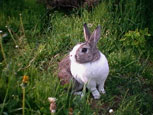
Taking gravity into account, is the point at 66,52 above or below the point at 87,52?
below

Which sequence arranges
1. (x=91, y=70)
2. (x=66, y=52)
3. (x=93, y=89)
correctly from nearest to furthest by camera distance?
1. (x=91, y=70)
2. (x=93, y=89)
3. (x=66, y=52)

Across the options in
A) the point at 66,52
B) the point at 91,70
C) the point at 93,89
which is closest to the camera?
the point at 91,70

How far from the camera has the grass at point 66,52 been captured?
2.58m

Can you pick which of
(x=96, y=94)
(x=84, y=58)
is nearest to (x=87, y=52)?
(x=84, y=58)

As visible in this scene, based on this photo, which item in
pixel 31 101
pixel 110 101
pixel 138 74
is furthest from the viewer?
pixel 138 74

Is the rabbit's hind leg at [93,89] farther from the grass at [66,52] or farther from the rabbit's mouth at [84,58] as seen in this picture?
the rabbit's mouth at [84,58]

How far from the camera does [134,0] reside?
4.00m

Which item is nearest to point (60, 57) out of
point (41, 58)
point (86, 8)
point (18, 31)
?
point (41, 58)

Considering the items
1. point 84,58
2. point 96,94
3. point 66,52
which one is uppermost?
point 84,58

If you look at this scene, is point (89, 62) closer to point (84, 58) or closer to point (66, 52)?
point (84, 58)

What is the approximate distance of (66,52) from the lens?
3779 mm

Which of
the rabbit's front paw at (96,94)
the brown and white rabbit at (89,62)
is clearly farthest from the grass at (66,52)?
the brown and white rabbit at (89,62)

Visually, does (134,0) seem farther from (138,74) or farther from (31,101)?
(31,101)

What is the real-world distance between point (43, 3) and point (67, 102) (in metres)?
2.51
